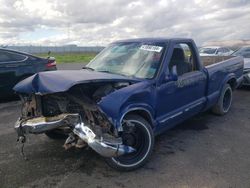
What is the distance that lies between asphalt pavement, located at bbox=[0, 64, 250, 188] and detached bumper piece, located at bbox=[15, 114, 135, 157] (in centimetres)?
42

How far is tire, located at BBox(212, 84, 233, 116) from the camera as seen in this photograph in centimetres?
660

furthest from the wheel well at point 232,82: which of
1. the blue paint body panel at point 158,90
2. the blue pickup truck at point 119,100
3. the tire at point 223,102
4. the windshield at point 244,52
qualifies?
the windshield at point 244,52

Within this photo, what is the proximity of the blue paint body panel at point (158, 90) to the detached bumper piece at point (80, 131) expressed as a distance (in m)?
0.24

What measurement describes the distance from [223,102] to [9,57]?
563 centimetres

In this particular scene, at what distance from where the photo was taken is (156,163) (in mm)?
4258

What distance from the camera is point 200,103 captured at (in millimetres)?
5668

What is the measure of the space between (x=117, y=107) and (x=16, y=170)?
167cm

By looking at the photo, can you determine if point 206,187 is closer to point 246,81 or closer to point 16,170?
point 16,170

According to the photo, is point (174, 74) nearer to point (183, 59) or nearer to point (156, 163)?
point (183, 59)

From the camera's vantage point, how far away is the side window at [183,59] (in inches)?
200

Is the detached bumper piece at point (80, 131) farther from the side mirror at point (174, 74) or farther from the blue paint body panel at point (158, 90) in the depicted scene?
the side mirror at point (174, 74)

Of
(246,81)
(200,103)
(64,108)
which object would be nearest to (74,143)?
(64,108)

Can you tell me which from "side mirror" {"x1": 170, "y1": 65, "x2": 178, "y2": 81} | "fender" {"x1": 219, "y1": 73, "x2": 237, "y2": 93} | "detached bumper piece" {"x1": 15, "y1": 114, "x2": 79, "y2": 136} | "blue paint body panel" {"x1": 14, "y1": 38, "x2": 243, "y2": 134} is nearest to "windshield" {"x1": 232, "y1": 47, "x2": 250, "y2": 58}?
"fender" {"x1": 219, "y1": 73, "x2": 237, "y2": 93}

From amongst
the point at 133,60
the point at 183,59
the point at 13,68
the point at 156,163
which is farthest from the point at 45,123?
the point at 13,68
